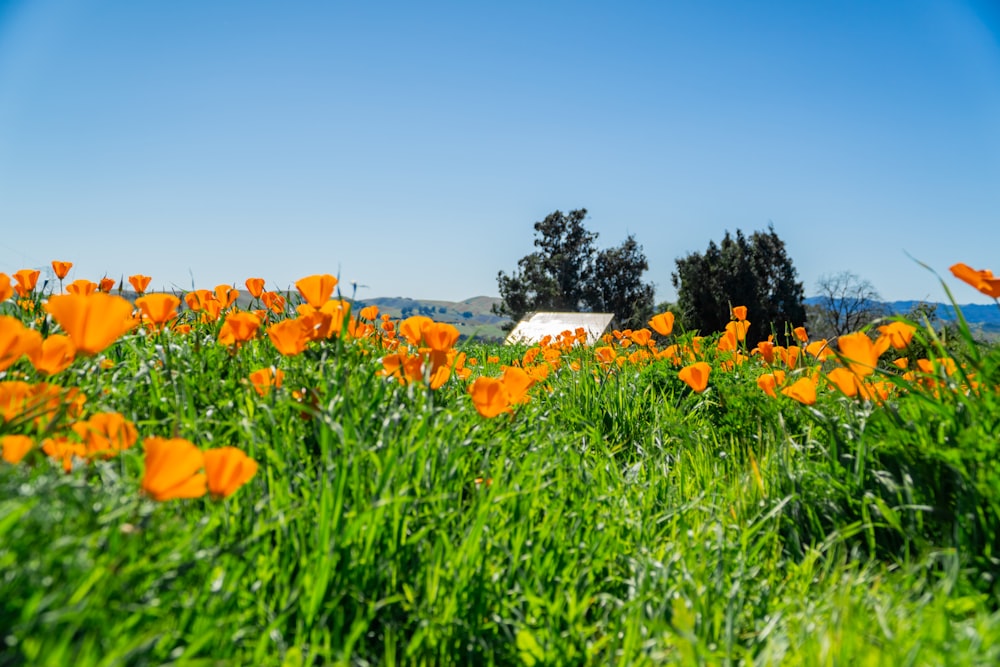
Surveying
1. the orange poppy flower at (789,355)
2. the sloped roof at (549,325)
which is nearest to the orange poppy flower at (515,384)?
the orange poppy flower at (789,355)

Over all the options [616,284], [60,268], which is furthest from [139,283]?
[616,284]

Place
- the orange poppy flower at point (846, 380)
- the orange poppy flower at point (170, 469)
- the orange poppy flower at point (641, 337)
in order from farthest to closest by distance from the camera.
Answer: the orange poppy flower at point (641, 337)
the orange poppy flower at point (846, 380)
the orange poppy flower at point (170, 469)

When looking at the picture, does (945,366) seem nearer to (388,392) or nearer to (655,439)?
(655,439)

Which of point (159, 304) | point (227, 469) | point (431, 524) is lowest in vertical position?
point (431, 524)

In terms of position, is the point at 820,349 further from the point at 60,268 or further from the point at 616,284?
the point at 616,284

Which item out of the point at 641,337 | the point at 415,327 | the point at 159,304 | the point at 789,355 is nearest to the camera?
the point at 159,304

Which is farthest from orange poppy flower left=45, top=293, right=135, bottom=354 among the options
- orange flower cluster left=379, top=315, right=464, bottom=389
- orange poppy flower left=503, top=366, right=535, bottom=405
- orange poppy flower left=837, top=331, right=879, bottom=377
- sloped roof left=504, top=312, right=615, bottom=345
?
sloped roof left=504, top=312, right=615, bottom=345

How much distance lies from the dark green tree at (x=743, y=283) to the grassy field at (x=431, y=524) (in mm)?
47231

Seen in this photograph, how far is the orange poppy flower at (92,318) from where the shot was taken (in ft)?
5.50

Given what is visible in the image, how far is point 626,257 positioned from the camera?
2788 inches

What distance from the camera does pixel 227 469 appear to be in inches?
55.8

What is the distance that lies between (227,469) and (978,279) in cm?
241

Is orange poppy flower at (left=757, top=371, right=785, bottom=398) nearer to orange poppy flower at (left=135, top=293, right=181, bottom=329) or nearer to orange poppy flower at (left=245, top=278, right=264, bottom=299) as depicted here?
orange poppy flower at (left=135, top=293, right=181, bottom=329)

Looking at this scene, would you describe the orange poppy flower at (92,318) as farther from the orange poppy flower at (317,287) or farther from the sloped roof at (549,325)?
the sloped roof at (549,325)
